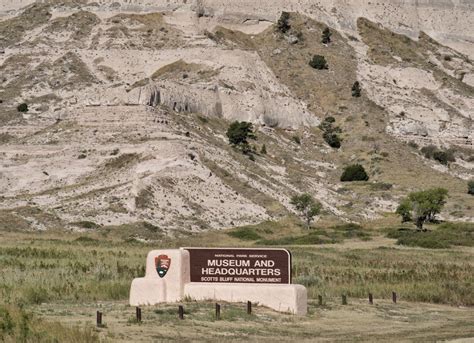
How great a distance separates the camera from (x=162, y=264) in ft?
97.9

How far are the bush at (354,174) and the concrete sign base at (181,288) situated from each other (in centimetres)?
5974

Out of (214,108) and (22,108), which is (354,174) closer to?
(214,108)

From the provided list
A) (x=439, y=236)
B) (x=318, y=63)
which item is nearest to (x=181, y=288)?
(x=439, y=236)

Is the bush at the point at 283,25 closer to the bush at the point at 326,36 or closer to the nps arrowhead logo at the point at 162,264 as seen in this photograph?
the bush at the point at 326,36

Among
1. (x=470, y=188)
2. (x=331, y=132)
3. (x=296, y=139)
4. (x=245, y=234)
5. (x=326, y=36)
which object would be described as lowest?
(x=245, y=234)

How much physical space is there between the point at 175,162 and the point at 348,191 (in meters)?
18.9

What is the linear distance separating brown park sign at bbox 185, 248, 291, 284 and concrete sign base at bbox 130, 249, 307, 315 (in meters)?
0.20

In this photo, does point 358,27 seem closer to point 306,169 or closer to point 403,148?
point 403,148

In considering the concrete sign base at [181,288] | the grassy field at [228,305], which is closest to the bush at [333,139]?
the grassy field at [228,305]

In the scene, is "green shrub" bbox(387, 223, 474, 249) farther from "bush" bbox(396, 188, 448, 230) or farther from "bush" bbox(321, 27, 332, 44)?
"bush" bbox(321, 27, 332, 44)

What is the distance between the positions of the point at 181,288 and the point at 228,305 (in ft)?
6.21

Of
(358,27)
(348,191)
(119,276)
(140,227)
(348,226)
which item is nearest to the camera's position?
(119,276)

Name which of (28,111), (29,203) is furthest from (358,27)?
(29,203)

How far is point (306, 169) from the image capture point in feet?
295
